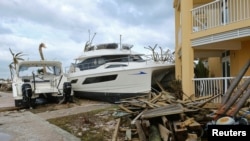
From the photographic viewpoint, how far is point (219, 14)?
13445 mm

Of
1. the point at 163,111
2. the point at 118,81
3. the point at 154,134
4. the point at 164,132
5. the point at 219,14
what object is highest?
the point at 219,14

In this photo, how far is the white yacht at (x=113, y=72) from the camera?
723 inches

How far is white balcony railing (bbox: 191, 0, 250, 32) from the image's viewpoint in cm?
1244

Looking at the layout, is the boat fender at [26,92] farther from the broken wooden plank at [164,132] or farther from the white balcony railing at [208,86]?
the broken wooden plank at [164,132]

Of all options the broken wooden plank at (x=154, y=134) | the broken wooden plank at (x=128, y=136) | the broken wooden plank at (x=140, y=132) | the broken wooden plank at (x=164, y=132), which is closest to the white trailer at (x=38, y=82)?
the broken wooden plank at (x=128, y=136)

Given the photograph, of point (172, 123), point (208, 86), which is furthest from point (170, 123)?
point (208, 86)

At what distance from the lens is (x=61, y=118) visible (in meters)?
13.2

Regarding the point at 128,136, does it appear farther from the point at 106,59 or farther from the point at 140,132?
the point at 106,59

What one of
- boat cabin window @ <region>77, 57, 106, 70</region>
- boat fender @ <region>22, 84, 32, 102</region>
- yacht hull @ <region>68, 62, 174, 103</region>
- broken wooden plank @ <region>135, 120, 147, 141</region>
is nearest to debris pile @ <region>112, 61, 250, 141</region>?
broken wooden plank @ <region>135, 120, 147, 141</region>

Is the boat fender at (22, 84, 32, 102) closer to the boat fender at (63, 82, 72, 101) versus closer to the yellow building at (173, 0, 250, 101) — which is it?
the boat fender at (63, 82, 72, 101)

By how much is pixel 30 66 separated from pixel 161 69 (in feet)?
28.0

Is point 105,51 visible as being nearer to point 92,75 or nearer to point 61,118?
point 92,75

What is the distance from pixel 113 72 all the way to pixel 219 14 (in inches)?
309

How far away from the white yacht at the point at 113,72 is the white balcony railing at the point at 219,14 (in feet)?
16.3
